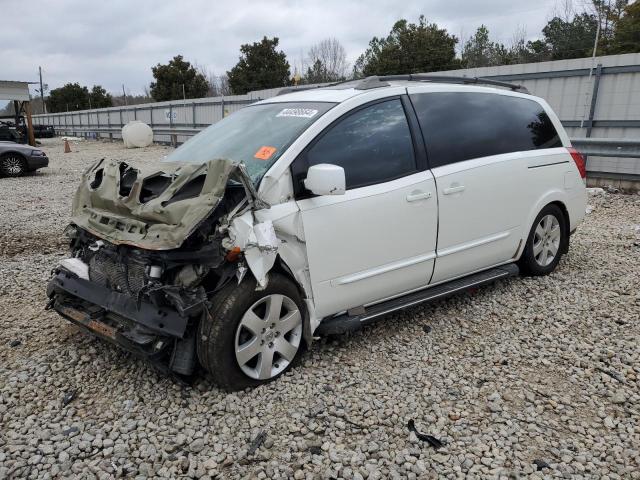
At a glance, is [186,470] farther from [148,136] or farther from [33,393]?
[148,136]

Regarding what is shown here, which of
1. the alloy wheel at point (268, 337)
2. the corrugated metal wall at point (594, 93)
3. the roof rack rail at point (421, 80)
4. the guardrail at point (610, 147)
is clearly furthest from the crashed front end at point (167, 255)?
the corrugated metal wall at point (594, 93)

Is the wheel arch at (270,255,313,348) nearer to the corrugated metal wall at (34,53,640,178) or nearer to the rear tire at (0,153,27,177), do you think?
the corrugated metal wall at (34,53,640,178)

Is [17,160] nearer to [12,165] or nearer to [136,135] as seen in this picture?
[12,165]

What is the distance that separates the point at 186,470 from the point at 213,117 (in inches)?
885

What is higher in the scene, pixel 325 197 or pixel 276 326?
pixel 325 197

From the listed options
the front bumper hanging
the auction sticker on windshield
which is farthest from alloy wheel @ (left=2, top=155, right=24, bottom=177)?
Answer: the auction sticker on windshield

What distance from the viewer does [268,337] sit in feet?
10.3

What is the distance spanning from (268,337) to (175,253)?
766mm

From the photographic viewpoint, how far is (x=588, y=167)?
9.92m

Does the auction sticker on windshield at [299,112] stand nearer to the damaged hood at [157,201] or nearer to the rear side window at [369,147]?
the rear side window at [369,147]

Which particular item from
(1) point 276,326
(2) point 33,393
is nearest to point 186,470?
(1) point 276,326

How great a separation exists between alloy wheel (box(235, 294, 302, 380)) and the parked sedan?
13.5 metres

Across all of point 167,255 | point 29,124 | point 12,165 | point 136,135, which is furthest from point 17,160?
point 29,124

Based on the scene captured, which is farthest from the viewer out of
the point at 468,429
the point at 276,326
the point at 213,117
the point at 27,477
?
the point at 213,117
